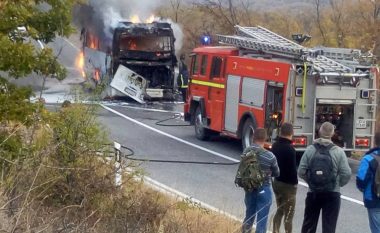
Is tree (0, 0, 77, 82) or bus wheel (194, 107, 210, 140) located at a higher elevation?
tree (0, 0, 77, 82)

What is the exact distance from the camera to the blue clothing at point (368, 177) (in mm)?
9047

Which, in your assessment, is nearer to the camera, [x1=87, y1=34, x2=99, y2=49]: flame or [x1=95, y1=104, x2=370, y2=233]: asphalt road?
[x1=95, y1=104, x2=370, y2=233]: asphalt road

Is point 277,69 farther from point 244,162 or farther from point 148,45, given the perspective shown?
point 148,45

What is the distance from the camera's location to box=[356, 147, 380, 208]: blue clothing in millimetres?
9047

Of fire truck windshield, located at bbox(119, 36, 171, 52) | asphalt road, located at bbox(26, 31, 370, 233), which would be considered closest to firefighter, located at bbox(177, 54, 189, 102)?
fire truck windshield, located at bbox(119, 36, 171, 52)

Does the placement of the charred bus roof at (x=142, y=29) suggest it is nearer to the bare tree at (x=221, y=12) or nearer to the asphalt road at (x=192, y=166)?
the asphalt road at (x=192, y=166)

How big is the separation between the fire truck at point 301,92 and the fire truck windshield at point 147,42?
1153 centimetres

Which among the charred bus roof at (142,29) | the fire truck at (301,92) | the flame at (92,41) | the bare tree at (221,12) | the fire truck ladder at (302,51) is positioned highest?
the bare tree at (221,12)

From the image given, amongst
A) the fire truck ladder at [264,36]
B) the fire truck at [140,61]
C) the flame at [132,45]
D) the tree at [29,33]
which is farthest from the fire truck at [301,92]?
the flame at [132,45]

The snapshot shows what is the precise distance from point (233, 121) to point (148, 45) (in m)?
12.4

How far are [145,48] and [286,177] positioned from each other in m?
21.5

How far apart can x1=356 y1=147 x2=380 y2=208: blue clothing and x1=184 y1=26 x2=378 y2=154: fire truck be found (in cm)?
812

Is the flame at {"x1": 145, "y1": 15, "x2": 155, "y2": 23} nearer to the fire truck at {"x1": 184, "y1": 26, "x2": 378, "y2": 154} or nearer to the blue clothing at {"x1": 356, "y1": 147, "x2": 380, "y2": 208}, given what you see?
the fire truck at {"x1": 184, "y1": 26, "x2": 378, "y2": 154}

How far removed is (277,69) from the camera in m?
17.7
